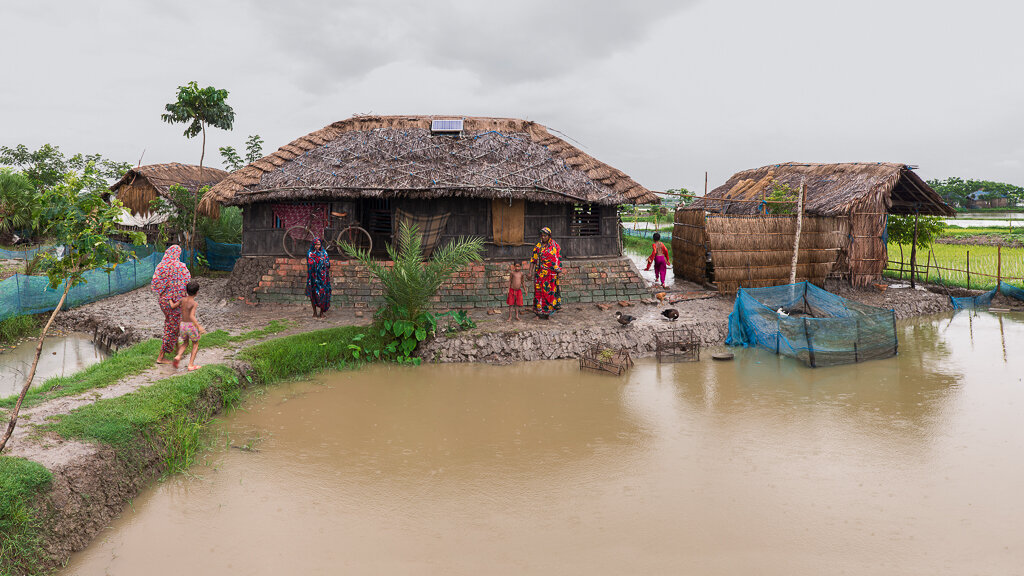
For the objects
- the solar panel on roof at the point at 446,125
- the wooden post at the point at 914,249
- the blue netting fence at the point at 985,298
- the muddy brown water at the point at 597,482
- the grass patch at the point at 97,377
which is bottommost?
the muddy brown water at the point at 597,482

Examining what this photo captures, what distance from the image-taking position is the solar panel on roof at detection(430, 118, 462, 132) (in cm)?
1460

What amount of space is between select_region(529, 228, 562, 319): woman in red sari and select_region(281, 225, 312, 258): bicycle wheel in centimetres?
567

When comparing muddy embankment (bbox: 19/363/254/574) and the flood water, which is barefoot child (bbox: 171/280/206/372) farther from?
the flood water

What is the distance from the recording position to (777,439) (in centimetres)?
696

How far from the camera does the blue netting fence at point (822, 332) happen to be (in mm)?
10062

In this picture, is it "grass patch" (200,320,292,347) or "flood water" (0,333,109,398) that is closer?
"flood water" (0,333,109,398)

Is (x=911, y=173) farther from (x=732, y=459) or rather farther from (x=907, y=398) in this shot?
(x=732, y=459)

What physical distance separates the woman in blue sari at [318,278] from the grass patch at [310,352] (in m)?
1.32

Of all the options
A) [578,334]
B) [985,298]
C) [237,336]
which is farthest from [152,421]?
[985,298]

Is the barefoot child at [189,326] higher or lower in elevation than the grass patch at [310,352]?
higher

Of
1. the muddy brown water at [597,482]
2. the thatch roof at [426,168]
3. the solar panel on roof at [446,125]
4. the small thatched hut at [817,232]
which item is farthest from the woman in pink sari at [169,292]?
the small thatched hut at [817,232]

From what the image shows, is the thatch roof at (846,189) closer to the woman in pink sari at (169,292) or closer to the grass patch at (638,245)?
the grass patch at (638,245)

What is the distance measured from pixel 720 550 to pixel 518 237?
9.74 metres

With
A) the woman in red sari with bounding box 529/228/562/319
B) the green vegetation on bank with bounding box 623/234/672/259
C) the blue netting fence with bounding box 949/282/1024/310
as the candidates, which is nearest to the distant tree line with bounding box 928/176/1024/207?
the green vegetation on bank with bounding box 623/234/672/259
